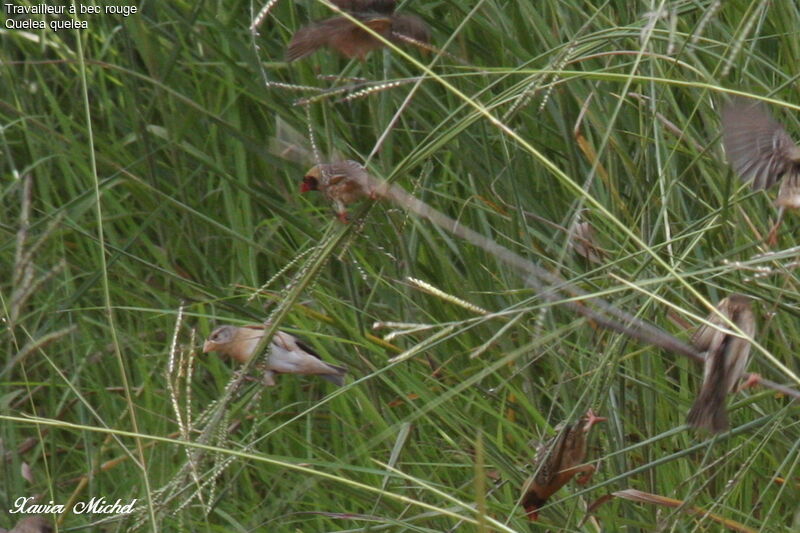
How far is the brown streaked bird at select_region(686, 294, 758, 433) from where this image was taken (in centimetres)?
93

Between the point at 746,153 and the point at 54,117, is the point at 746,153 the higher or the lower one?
the higher one

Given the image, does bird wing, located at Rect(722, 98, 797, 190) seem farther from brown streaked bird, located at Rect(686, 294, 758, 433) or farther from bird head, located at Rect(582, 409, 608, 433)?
bird head, located at Rect(582, 409, 608, 433)

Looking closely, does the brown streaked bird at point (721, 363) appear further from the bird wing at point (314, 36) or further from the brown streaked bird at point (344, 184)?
the bird wing at point (314, 36)

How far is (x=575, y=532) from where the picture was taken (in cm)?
118

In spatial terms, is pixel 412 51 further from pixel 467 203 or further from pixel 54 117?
pixel 54 117

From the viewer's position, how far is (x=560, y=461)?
3.58 ft

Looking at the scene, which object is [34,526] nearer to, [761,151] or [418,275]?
[418,275]

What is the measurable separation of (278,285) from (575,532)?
0.88 meters

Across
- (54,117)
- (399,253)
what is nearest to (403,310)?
(399,253)
